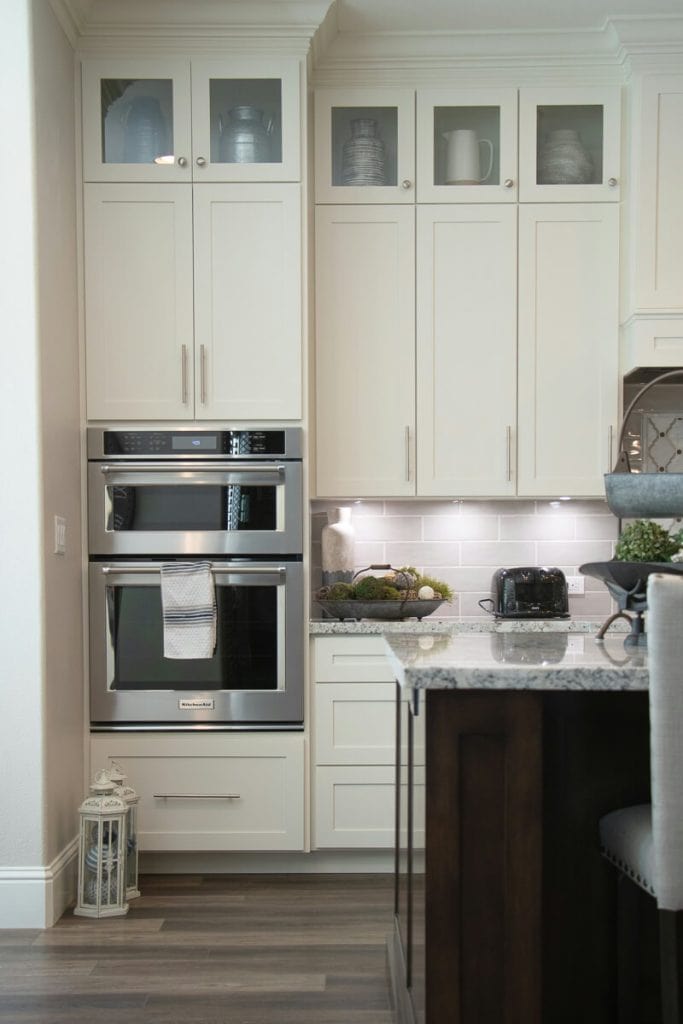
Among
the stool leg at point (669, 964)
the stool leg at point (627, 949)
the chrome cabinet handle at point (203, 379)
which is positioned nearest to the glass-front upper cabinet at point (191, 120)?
the chrome cabinet handle at point (203, 379)

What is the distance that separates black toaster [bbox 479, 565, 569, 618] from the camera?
13.3 feet

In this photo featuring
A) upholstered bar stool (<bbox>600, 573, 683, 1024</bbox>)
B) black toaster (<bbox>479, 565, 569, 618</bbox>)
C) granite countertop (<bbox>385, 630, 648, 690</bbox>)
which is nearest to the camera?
upholstered bar stool (<bbox>600, 573, 683, 1024</bbox>)

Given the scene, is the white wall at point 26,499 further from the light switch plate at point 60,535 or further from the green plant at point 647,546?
the green plant at point 647,546

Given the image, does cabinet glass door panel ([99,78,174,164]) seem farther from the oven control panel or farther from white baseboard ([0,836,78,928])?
white baseboard ([0,836,78,928])

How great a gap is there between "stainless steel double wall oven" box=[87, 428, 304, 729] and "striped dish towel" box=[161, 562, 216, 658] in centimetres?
4

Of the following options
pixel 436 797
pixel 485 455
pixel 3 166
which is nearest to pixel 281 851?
pixel 485 455

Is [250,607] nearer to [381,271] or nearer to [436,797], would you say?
[381,271]

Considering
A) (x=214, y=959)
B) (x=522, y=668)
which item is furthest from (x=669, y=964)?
(x=214, y=959)

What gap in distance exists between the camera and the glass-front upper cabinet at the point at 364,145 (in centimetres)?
409

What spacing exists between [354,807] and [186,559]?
3.42 feet

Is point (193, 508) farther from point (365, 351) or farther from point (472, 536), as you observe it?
point (472, 536)

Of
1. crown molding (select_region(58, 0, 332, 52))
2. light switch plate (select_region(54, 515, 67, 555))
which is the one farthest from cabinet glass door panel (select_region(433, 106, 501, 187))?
light switch plate (select_region(54, 515, 67, 555))

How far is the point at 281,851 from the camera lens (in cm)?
384

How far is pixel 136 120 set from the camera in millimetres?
3883
